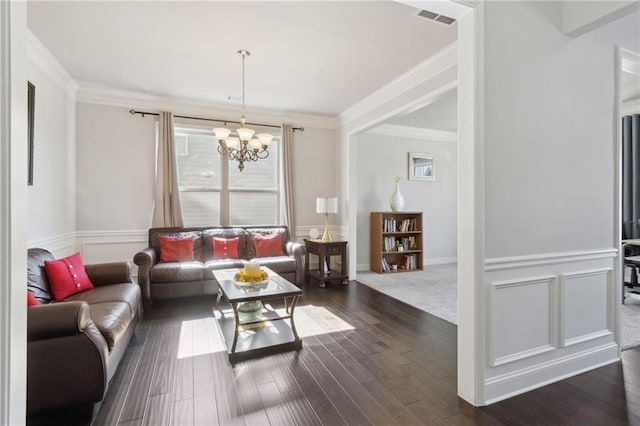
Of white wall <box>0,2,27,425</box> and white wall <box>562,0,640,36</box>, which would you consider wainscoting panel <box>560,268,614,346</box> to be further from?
white wall <box>0,2,27,425</box>

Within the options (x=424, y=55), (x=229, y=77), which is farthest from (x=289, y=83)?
(x=424, y=55)

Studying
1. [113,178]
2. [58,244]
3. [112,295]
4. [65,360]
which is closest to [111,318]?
[65,360]

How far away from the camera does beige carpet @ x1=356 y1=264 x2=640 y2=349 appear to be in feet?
10.7

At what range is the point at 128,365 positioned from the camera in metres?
2.38

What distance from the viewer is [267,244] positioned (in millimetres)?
4762

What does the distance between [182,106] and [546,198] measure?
4764 mm

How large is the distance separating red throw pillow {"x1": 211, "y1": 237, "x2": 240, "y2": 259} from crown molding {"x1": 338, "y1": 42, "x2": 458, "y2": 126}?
9.21ft

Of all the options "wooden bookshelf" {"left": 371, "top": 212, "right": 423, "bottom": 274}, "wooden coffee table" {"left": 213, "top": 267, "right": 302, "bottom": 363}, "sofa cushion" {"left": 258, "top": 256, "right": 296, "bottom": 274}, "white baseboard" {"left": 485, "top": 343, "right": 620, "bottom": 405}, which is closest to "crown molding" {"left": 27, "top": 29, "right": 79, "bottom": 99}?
"wooden coffee table" {"left": 213, "top": 267, "right": 302, "bottom": 363}

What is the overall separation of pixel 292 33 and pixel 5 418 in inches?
122

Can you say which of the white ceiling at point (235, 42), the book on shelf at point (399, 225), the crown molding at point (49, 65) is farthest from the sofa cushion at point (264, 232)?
the crown molding at point (49, 65)

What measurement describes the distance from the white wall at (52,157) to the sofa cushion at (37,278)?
2.26 feet

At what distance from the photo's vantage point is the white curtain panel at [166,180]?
15.0 feet

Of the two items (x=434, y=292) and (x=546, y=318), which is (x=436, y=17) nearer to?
(x=546, y=318)

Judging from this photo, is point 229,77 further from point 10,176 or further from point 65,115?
point 10,176
